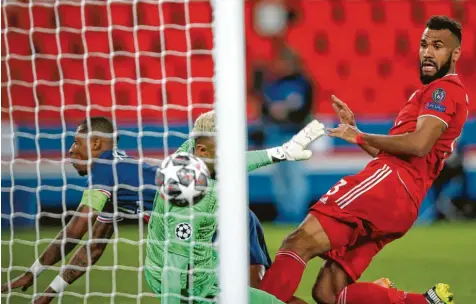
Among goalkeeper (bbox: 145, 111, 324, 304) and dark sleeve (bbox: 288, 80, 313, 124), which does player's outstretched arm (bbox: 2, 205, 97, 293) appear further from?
dark sleeve (bbox: 288, 80, 313, 124)

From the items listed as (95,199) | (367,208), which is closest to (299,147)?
(367,208)

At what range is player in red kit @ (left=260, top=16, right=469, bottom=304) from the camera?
3594 mm

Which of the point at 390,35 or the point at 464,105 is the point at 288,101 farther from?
the point at 464,105

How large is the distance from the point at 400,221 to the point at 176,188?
1.01 meters

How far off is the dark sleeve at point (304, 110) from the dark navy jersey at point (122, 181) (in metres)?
4.19

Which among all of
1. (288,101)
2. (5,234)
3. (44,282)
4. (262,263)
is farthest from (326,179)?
(262,263)

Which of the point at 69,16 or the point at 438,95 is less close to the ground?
the point at 69,16

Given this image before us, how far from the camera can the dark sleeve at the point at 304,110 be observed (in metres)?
8.02

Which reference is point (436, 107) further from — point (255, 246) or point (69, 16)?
point (69, 16)

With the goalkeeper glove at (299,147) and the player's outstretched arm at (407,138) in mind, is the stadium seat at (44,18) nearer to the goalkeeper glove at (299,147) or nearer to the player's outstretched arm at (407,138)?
the goalkeeper glove at (299,147)

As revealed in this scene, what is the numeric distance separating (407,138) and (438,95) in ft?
0.82

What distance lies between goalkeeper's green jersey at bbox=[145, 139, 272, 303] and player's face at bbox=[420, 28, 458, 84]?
1110 millimetres

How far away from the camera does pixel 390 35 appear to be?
29.9 feet

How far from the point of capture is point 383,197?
Answer: 366 centimetres
